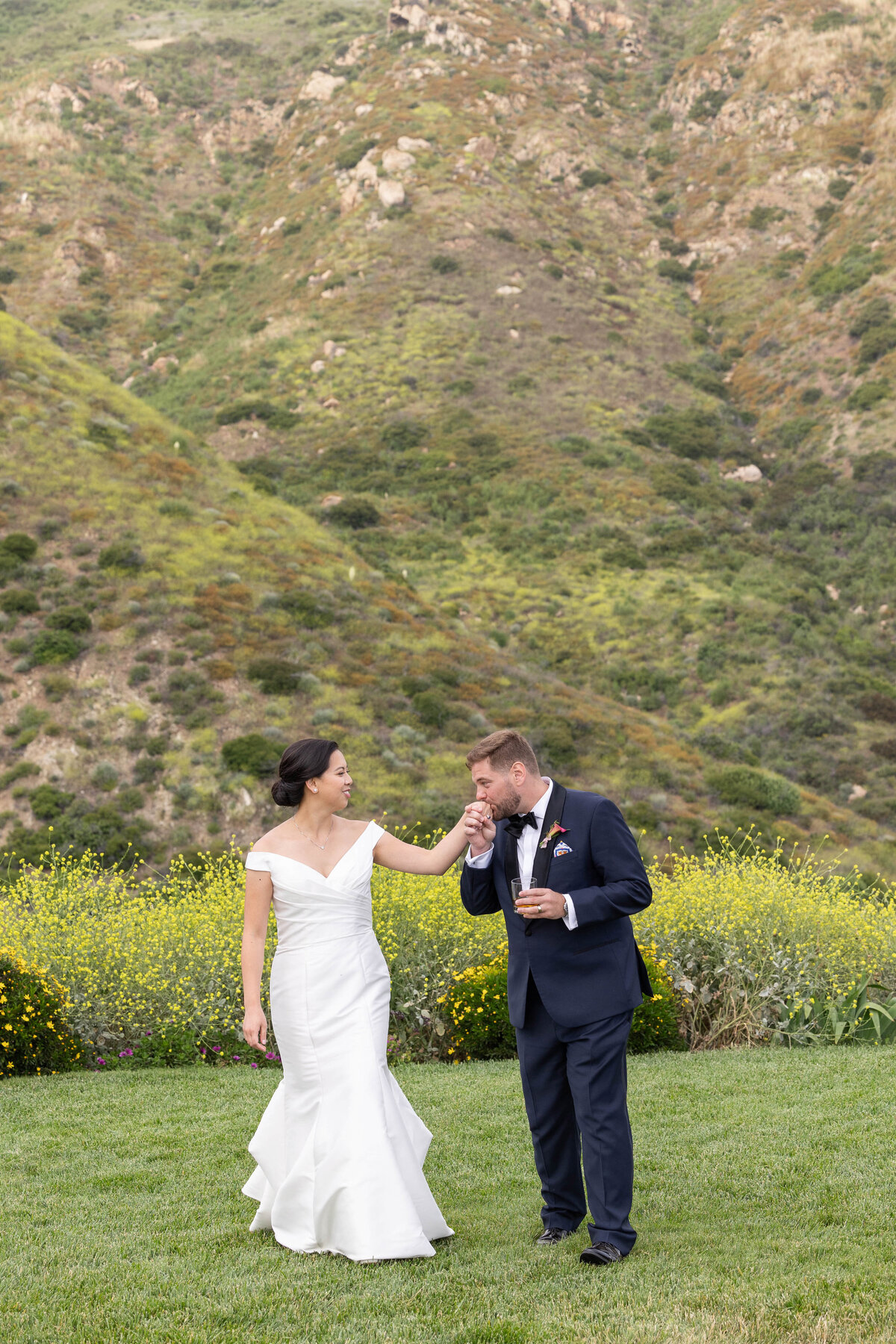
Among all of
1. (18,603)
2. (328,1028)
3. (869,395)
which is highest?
(869,395)

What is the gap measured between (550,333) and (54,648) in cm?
4421

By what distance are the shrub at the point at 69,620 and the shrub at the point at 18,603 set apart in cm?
52

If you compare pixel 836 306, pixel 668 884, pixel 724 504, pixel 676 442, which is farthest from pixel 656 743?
pixel 836 306

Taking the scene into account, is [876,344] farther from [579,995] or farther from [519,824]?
[579,995]

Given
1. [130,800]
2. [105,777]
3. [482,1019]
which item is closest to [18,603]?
[105,777]

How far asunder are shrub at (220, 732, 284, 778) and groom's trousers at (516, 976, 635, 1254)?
19323 mm

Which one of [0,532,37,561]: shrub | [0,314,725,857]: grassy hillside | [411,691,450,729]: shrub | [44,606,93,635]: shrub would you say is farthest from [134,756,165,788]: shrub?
[0,532,37,561]: shrub

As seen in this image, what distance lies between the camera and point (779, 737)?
123ft

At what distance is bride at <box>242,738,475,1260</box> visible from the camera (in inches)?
161

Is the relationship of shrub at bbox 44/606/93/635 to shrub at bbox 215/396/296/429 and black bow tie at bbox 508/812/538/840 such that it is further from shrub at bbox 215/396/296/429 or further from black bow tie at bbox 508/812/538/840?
shrub at bbox 215/396/296/429

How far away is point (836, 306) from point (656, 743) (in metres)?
40.5

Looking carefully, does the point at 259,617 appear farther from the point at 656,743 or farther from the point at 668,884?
the point at 668,884

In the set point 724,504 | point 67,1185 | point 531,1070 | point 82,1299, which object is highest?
point 724,504

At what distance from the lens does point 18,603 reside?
84.2ft
